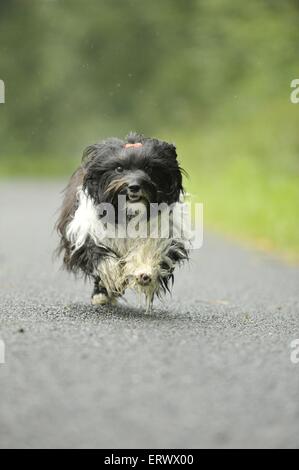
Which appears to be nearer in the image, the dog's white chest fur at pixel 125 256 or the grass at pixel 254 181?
the dog's white chest fur at pixel 125 256

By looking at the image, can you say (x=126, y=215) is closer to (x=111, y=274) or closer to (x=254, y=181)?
(x=111, y=274)

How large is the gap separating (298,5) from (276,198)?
250 inches

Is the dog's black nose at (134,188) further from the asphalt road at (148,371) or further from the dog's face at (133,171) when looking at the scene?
the asphalt road at (148,371)

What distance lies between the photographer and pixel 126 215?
21.9 ft

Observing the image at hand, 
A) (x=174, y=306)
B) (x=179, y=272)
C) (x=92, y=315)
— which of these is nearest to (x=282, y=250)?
(x=179, y=272)

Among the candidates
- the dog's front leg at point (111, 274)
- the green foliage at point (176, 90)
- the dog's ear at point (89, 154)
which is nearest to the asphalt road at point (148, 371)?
the dog's front leg at point (111, 274)

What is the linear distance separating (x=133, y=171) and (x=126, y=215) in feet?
1.02

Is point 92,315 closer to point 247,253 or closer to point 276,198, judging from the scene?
point 247,253

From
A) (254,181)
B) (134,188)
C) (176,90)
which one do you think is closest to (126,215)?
(134,188)

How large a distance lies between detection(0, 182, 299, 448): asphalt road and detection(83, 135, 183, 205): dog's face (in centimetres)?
87

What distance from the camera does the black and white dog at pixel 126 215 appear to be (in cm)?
669

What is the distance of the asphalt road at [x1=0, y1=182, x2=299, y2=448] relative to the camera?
3.87 m

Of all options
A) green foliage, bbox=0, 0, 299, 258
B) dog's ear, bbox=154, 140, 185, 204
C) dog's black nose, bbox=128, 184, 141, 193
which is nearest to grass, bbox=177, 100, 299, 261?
green foliage, bbox=0, 0, 299, 258
